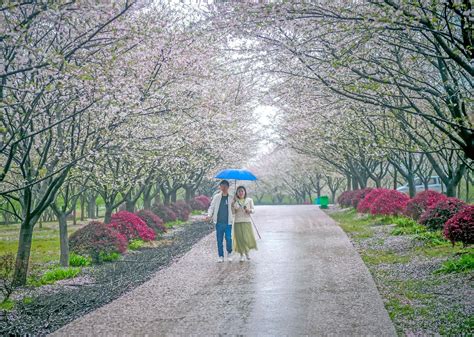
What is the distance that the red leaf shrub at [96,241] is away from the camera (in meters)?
14.5

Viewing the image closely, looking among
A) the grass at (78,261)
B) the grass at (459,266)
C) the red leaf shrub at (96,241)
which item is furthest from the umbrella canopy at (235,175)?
the grass at (459,266)

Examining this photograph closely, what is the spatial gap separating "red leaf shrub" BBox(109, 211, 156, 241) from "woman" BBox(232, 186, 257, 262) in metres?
5.74

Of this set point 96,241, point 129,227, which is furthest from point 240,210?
point 129,227

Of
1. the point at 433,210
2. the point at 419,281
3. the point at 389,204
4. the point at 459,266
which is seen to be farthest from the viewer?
the point at 389,204

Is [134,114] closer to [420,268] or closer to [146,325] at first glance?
[146,325]

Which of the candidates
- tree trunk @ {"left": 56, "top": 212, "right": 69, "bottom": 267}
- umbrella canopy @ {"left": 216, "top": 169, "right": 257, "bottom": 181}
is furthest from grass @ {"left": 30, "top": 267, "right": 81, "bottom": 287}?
umbrella canopy @ {"left": 216, "top": 169, "right": 257, "bottom": 181}

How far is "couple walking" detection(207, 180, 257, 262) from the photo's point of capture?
13008 millimetres

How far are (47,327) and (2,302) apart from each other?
8.01ft

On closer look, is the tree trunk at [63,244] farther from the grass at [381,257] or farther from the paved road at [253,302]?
the grass at [381,257]

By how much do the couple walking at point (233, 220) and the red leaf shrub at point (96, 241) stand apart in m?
3.53

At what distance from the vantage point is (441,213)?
15750mm

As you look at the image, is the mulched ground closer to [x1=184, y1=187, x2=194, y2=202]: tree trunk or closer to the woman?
the woman

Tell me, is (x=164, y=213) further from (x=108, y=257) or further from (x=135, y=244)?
(x=108, y=257)

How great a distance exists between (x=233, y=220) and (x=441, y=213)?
6694 mm
